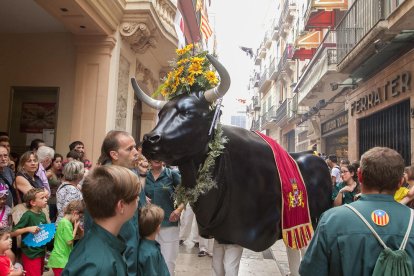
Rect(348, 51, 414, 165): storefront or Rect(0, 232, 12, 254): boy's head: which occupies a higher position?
Rect(348, 51, 414, 165): storefront

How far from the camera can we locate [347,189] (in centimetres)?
555

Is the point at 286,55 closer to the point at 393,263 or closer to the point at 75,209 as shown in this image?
A: the point at 75,209

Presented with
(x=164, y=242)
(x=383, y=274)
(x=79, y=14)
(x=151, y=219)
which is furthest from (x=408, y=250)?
(x=79, y=14)

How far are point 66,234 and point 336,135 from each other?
53.4 feet

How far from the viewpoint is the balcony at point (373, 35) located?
8422 mm

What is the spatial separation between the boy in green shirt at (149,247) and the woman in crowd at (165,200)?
68.5 inches

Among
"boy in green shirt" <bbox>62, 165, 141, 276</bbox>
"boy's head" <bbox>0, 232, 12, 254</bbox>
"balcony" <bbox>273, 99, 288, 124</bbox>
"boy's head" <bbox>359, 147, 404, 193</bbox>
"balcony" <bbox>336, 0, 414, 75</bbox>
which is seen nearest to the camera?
"boy in green shirt" <bbox>62, 165, 141, 276</bbox>

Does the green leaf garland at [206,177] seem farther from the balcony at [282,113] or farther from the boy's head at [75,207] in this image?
the balcony at [282,113]

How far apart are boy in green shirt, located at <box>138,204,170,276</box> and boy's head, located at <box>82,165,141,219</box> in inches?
25.8

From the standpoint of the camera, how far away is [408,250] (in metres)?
2.13

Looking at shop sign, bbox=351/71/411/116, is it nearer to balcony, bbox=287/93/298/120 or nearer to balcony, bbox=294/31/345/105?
balcony, bbox=294/31/345/105

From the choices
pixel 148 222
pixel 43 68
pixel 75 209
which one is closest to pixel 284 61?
pixel 43 68

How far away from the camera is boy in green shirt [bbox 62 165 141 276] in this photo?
194 centimetres

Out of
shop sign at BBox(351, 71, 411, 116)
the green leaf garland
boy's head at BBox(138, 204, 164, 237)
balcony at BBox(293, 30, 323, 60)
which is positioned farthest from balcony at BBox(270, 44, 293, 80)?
boy's head at BBox(138, 204, 164, 237)
